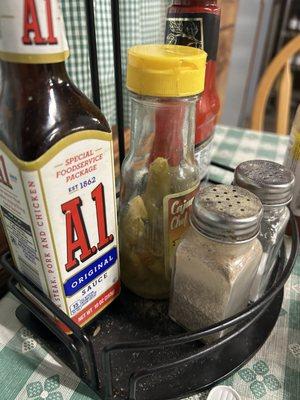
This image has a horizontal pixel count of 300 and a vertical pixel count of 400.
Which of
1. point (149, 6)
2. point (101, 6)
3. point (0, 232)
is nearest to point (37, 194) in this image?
point (0, 232)

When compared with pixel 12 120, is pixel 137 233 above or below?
below

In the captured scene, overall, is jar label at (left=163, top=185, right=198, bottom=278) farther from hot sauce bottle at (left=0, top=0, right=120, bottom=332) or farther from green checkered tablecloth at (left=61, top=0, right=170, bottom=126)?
green checkered tablecloth at (left=61, top=0, right=170, bottom=126)

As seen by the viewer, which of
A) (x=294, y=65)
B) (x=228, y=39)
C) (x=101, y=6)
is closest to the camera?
(x=101, y=6)

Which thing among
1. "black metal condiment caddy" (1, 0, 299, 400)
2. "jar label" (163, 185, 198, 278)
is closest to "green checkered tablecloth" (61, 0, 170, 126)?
"black metal condiment caddy" (1, 0, 299, 400)

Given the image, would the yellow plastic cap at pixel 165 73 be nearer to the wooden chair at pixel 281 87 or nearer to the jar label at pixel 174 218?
the jar label at pixel 174 218

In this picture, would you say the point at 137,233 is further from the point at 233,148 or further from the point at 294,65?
the point at 294,65

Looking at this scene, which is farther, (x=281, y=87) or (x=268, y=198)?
(x=281, y=87)

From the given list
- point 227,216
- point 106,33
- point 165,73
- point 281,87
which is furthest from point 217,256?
point 281,87

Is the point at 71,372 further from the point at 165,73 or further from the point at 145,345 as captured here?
the point at 165,73
